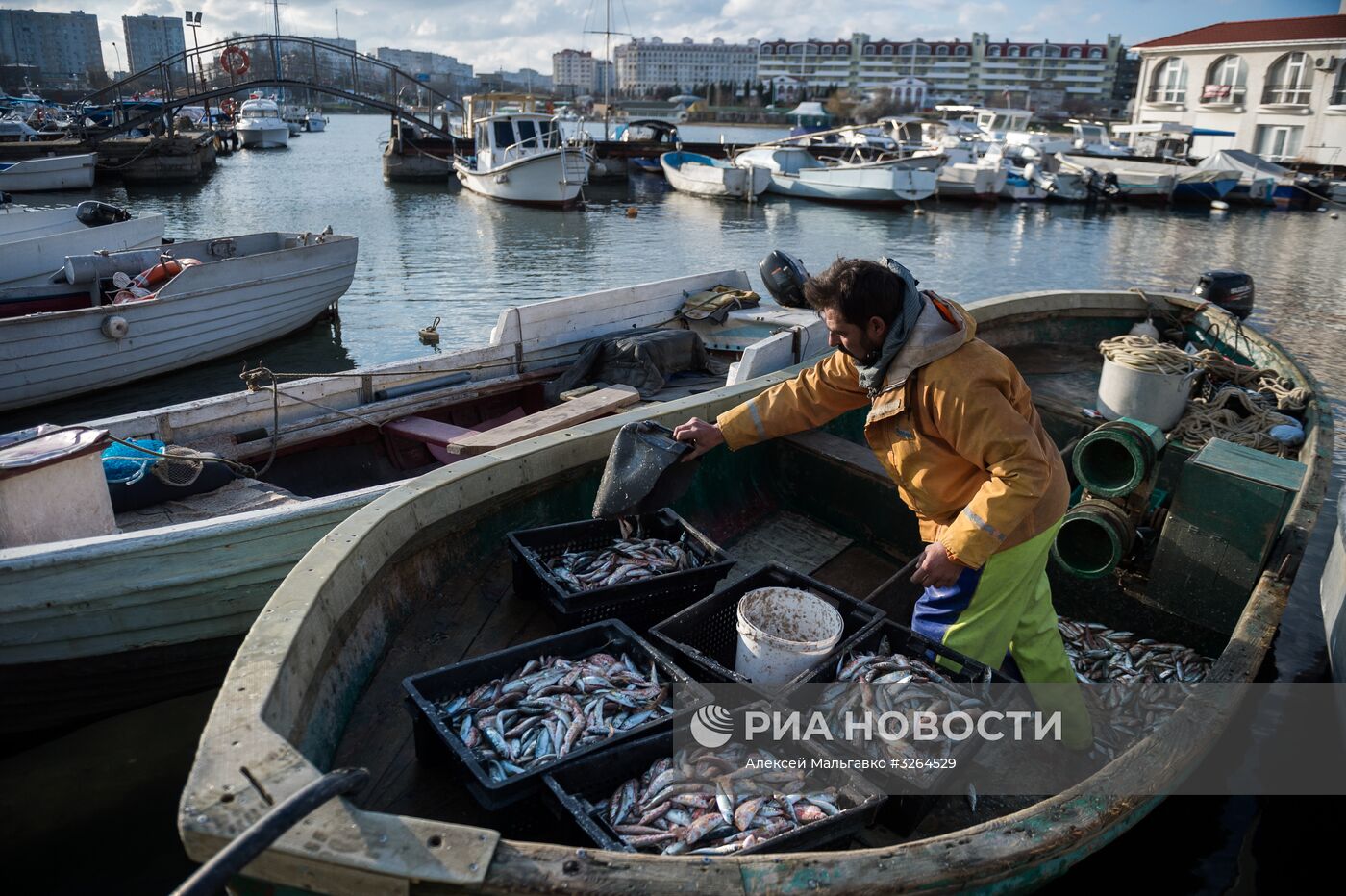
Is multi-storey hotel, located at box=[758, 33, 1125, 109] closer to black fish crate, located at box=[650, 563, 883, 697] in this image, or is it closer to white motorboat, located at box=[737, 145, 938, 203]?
white motorboat, located at box=[737, 145, 938, 203]

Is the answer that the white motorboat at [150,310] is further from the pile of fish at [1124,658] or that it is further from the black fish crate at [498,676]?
the pile of fish at [1124,658]

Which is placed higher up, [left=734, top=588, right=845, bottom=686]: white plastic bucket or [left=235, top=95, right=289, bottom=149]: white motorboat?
[left=235, top=95, right=289, bottom=149]: white motorboat

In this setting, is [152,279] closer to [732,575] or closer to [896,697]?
[732,575]

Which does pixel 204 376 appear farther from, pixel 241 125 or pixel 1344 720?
pixel 241 125

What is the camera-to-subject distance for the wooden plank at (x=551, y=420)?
19.5 ft

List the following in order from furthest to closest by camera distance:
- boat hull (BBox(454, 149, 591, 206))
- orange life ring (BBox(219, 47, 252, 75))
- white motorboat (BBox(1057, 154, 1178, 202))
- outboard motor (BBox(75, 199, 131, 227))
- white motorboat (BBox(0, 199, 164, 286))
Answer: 1. orange life ring (BBox(219, 47, 252, 75))
2. white motorboat (BBox(1057, 154, 1178, 202))
3. boat hull (BBox(454, 149, 591, 206))
4. outboard motor (BBox(75, 199, 131, 227))
5. white motorboat (BBox(0, 199, 164, 286))

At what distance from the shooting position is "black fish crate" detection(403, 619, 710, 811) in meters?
2.42

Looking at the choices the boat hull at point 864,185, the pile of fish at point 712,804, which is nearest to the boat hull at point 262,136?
the boat hull at point 864,185

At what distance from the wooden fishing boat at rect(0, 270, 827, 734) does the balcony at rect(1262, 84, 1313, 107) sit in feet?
163

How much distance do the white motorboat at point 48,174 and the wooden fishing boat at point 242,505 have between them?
2993 cm

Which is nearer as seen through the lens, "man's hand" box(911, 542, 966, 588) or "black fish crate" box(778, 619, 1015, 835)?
"black fish crate" box(778, 619, 1015, 835)

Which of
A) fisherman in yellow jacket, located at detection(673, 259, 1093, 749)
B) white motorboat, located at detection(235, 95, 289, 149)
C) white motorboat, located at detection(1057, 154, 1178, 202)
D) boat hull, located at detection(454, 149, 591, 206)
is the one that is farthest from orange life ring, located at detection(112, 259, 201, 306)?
white motorboat, located at detection(235, 95, 289, 149)

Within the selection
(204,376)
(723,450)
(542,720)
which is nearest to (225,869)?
(542,720)

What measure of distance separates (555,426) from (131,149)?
39076mm
